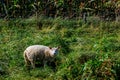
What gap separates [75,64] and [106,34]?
4.02 meters

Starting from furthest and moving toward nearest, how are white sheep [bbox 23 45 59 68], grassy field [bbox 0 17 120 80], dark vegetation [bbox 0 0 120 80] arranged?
white sheep [bbox 23 45 59 68]
dark vegetation [bbox 0 0 120 80]
grassy field [bbox 0 17 120 80]

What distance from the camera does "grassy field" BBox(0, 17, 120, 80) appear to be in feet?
30.3

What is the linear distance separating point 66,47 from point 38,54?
1.59 metres

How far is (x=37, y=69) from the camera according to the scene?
1018cm

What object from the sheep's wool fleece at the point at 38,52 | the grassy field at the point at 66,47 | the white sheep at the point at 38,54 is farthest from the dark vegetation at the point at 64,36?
the sheep's wool fleece at the point at 38,52

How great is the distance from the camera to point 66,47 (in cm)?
1161

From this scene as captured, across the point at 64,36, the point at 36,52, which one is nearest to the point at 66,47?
the point at 64,36

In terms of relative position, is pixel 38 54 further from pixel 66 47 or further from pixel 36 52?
pixel 66 47

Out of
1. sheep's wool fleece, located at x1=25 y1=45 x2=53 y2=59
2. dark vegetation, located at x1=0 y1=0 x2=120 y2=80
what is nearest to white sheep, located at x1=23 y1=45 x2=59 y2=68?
sheep's wool fleece, located at x1=25 y1=45 x2=53 y2=59

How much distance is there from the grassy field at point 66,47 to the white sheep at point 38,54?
7.9 inches

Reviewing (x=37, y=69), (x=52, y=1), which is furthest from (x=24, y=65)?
(x=52, y=1)

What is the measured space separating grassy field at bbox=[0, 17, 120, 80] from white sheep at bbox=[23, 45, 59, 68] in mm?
200

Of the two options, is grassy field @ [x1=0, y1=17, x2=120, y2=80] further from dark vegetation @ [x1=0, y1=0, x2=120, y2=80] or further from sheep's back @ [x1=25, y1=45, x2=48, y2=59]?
sheep's back @ [x1=25, y1=45, x2=48, y2=59]

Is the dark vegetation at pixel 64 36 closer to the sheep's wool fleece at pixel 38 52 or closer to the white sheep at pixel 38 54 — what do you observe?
the white sheep at pixel 38 54
